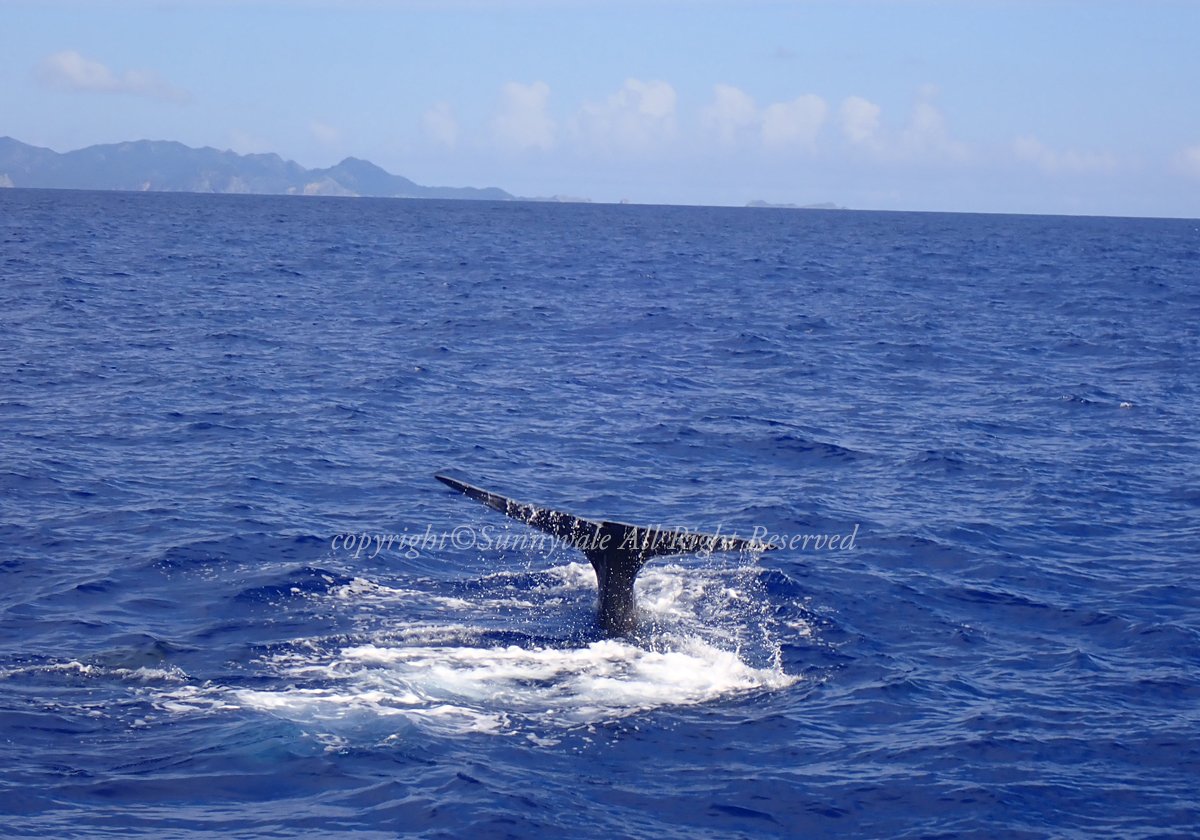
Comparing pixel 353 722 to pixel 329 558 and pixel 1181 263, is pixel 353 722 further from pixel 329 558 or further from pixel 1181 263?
pixel 1181 263

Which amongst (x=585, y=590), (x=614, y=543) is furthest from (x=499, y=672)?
(x=585, y=590)

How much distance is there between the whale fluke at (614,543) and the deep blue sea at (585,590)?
48 cm

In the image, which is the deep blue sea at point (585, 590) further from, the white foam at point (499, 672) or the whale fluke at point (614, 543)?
the whale fluke at point (614, 543)

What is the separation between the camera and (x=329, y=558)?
16078 mm

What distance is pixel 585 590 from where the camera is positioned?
Result: 15.1 meters

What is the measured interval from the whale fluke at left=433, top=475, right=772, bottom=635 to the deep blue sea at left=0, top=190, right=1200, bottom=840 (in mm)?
481

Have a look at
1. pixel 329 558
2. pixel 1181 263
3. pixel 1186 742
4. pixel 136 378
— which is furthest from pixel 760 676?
pixel 1181 263

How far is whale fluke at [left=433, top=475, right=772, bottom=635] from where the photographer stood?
11.8 meters

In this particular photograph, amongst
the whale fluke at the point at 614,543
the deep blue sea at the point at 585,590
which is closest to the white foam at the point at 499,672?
the deep blue sea at the point at 585,590

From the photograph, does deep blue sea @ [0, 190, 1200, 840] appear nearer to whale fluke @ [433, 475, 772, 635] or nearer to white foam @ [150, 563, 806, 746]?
white foam @ [150, 563, 806, 746]

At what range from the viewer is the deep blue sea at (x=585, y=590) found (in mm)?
10062

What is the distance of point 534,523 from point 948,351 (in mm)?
26046

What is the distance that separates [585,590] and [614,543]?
2497 mm

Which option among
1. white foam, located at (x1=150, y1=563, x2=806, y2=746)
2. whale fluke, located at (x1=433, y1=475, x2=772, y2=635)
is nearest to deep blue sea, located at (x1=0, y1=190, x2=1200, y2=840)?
white foam, located at (x1=150, y1=563, x2=806, y2=746)
